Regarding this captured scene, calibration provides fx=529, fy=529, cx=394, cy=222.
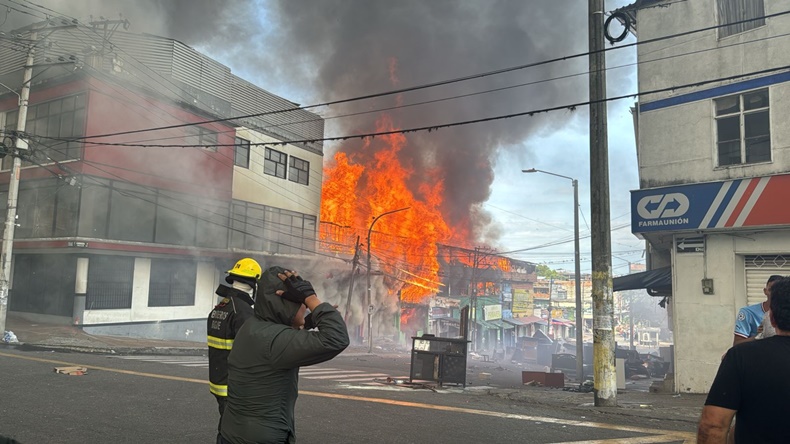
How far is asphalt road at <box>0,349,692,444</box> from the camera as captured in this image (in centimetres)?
602

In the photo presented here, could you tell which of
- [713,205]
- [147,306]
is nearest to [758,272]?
[713,205]

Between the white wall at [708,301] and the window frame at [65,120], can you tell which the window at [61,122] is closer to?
the window frame at [65,120]

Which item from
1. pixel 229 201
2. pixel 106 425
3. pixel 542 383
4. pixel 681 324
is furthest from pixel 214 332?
pixel 229 201

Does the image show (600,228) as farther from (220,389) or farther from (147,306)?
(147,306)

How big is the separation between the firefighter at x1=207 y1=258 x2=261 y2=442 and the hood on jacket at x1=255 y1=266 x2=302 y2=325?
1.63 meters

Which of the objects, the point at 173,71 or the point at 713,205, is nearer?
the point at 713,205

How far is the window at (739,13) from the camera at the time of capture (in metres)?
11.8

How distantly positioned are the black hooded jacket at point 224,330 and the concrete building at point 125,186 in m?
16.1

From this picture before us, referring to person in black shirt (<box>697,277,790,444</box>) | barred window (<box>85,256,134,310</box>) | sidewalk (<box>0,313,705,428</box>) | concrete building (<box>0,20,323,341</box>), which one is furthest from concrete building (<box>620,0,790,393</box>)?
barred window (<box>85,256,134,310</box>)

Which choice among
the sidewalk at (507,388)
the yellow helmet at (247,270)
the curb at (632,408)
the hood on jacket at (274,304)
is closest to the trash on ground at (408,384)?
the sidewalk at (507,388)

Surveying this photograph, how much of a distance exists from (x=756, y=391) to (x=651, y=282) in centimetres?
1217

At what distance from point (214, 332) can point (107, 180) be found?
2069cm

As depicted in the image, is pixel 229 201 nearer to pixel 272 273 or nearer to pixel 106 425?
pixel 106 425

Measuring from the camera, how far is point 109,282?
22.2m
